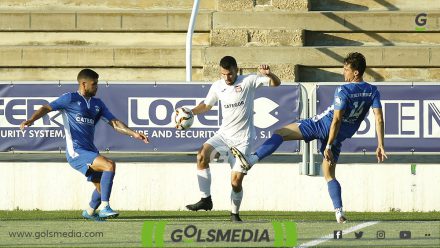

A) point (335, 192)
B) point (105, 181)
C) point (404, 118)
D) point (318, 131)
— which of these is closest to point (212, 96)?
point (318, 131)

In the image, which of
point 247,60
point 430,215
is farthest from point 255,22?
point 430,215

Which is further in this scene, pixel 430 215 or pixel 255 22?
pixel 255 22

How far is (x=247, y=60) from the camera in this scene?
73.9 feet

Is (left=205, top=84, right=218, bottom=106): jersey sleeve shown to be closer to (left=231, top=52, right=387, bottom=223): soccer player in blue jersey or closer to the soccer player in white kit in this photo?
the soccer player in white kit

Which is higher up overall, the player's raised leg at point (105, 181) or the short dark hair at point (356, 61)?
the short dark hair at point (356, 61)

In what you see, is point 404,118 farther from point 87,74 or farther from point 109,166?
point 87,74

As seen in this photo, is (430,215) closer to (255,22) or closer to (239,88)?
(239,88)

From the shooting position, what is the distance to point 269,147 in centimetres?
1338

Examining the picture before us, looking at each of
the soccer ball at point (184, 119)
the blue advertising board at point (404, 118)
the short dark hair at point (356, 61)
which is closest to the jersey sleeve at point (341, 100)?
the short dark hair at point (356, 61)

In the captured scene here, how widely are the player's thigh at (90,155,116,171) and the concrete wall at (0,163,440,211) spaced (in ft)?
8.50

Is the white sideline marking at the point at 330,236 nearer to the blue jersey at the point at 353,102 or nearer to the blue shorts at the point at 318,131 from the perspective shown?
the blue shorts at the point at 318,131

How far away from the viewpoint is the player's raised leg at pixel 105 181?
13766 millimetres

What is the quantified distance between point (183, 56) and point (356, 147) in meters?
7.10

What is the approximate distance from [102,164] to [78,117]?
25.3 inches
